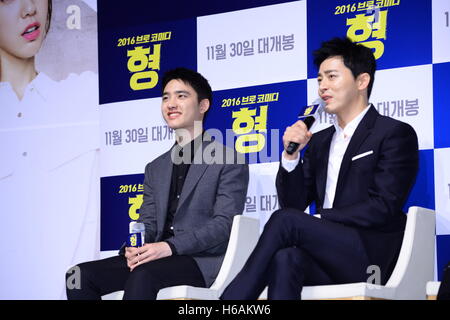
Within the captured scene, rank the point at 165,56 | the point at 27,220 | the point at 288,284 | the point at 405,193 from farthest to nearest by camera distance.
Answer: the point at 27,220 → the point at 165,56 → the point at 405,193 → the point at 288,284

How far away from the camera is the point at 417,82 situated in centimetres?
380

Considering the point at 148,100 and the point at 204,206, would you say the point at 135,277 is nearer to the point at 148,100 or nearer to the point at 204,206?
the point at 204,206

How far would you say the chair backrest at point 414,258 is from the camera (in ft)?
10.1

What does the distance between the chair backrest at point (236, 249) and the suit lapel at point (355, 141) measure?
0.44m

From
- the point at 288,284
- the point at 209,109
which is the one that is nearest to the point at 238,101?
the point at 209,109

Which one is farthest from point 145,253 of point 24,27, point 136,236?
point 24,27

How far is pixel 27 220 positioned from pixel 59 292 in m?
0.51

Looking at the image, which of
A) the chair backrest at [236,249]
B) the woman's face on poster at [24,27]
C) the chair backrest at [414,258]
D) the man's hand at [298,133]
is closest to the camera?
the chair backrest at [414,258]

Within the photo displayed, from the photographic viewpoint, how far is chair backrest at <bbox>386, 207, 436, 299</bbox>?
3080 mm

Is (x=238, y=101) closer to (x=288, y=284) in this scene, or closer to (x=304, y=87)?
(x=304, y=87)

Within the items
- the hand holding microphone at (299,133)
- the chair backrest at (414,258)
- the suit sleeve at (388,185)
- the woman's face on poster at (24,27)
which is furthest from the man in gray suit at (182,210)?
the woman's face on poster at (24,27)

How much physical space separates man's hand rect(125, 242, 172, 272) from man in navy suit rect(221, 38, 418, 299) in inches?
22.8

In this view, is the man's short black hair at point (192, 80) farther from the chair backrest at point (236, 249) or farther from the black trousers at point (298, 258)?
the black trousers at point (298, 258)

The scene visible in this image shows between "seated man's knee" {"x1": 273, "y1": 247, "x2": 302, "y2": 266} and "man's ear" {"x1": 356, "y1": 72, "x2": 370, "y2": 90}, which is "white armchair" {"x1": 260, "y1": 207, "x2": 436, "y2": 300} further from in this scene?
"man's ear" {"x1": 356, "y1": 72, "x2": 370, "y2": 90}
